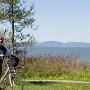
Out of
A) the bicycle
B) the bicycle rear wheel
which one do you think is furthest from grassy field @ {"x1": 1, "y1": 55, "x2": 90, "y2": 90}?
the bicycle

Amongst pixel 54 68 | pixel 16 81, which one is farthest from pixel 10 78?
pixel 54 68

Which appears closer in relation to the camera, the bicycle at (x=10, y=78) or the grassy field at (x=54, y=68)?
the bicycle at (x=10, y=78)

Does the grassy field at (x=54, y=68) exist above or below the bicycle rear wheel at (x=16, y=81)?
below

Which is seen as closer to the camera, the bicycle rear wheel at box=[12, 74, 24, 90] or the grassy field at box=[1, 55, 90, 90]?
the bicycle rear wheel at box=[12, 74, 24, 90]

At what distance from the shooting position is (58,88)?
58.4 feet

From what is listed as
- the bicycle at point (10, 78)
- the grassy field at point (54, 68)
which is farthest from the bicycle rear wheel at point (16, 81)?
the grassy field at point (54, 68)

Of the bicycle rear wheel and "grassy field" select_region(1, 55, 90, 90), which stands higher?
the bicycle rear wheel

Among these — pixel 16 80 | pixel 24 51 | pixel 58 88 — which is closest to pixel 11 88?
pixel 16 80

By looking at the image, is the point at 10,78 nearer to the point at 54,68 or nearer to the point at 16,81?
the point at 16,81

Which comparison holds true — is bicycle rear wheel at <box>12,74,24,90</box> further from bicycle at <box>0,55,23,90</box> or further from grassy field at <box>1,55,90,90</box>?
grassy field at <box>1,55,90,90</box>

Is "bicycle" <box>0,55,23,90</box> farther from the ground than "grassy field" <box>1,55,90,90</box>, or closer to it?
farther from the ground

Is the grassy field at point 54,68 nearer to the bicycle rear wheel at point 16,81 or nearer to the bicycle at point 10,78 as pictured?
the bicycle rear wheel at point 16,81

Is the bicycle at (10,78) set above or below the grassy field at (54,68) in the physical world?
above

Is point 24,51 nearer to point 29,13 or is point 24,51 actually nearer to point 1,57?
point 29,13
